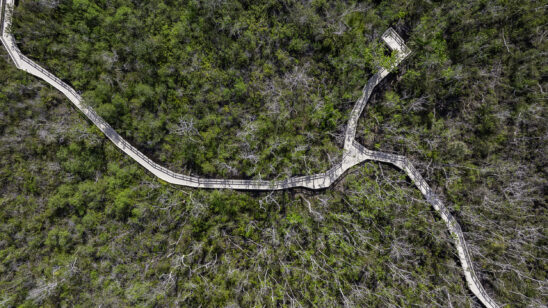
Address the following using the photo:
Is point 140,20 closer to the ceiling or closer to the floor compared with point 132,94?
closer to the ceiling

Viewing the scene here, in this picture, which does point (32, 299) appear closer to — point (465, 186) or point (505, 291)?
point (465, 186)

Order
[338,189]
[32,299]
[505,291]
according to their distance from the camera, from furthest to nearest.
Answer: [338,189] < [505,291] < [32,299]

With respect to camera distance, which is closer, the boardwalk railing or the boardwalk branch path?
the boardwalk branch path

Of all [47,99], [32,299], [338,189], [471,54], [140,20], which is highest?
[471,54]

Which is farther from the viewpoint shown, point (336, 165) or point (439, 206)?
point (336, 165)

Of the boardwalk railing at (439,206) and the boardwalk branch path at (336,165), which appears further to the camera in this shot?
the boardwalk railing at (439,206)

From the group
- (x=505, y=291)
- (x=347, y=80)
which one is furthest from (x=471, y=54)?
(x=505, y=291)

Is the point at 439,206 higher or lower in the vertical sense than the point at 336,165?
higher

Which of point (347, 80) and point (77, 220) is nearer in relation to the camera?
point (77, 220)
